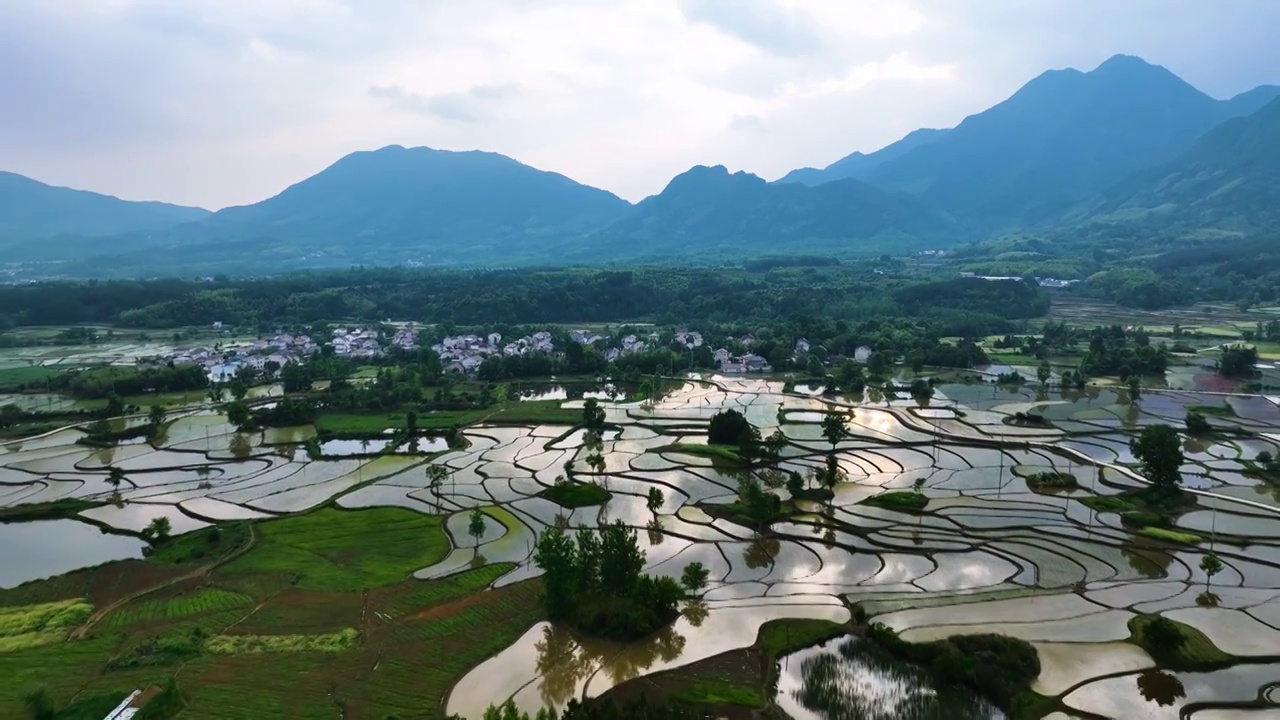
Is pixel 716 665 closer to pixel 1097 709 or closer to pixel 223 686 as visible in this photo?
pixel 1097 709

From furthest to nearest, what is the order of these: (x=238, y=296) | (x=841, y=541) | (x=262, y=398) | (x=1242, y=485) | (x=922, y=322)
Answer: (x=238, y=296) → (x=922, y=322) → (x=262, y=398) → (x=1242, y=485) → (x=841, y=541)

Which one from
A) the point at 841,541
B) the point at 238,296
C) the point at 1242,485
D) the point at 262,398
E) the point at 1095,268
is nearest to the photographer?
the point at 841,541

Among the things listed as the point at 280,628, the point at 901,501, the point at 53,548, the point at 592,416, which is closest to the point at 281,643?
the point at 280,628

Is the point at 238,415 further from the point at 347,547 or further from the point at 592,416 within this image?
the point at 347,547

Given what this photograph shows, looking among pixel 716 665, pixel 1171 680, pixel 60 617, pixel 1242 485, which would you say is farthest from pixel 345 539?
pixel 1242 485

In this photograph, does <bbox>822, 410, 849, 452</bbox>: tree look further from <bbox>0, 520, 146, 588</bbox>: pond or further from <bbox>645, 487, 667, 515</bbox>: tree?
<bbox>0, 520, 146, 588</bbox>: pond

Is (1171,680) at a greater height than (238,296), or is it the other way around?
(238,296)

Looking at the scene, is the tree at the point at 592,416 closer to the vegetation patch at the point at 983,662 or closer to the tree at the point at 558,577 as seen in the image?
the tree at the point at 558,577
